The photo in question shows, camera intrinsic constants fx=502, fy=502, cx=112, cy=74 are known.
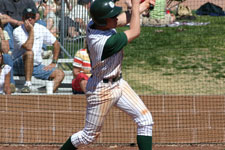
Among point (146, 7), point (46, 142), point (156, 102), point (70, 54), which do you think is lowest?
point (46, 142)

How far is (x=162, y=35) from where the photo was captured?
Result: 11188 millimetres

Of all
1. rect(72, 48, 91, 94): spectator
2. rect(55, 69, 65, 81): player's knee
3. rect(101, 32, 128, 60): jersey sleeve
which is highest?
rect(101, 32, 128, 60): jersey sleeve

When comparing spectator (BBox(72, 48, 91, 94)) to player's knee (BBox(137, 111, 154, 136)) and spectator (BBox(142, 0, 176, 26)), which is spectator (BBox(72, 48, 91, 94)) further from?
spectator (BBox(142, 0, 176, 26))

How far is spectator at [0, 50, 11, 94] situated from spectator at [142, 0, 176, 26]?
10.2 ft

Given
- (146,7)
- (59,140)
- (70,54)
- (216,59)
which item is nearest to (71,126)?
(59,140)

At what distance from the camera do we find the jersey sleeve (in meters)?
4.35

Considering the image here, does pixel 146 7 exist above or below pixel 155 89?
above

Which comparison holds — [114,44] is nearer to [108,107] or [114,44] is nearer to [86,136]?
[108,107]

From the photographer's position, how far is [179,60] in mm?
10203

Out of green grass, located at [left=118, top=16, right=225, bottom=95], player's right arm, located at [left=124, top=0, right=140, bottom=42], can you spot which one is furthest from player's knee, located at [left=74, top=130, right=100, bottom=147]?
green grass, located at [left=118, top=16, right=225, bottom=95]

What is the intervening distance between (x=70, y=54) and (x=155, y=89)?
166 centimetres

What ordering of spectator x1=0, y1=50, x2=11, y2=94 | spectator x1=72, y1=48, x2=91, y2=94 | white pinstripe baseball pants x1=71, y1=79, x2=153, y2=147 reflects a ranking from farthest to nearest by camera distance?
spectator x1=0, y1=50, x2=11, y2=94
spectator x1=72, y1=48, x2=91, y2=94
white pinstripe baseball pants x1=71, y1=79, x2=153, y2=147

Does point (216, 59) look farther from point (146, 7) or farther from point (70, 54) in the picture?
point (146, 7)

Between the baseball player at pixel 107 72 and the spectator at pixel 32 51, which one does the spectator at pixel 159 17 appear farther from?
the baseball player at pixel 107 72
